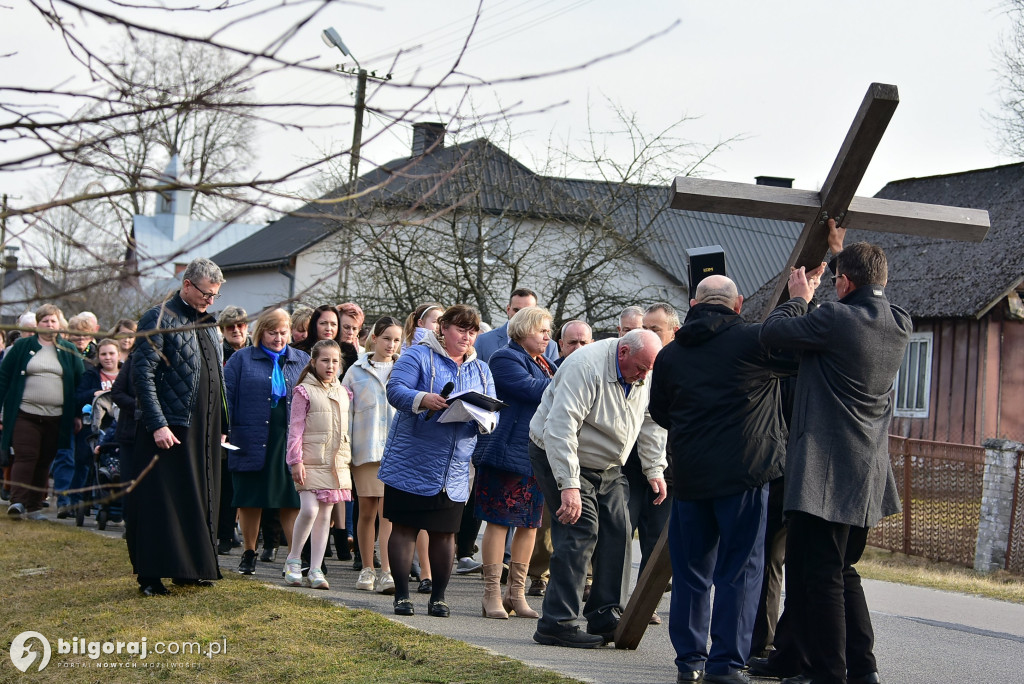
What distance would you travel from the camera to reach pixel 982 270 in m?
23.6

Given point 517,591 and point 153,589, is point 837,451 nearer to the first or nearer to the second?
point 517,591

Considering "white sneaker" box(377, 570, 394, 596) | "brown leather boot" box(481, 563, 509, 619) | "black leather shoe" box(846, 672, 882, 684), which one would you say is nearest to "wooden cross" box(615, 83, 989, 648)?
"black leather shoe" box(846, 672, 882, 684)

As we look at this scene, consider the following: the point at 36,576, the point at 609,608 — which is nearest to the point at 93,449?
the point at 36,576

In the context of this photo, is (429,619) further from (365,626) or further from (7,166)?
(7,166)

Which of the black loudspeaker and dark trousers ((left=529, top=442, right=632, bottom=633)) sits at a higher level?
the black loudspeaker

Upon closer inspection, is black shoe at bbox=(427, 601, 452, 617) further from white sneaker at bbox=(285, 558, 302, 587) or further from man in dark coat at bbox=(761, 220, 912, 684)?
man in dark coat at bbox=(761, 220, 912, 684)

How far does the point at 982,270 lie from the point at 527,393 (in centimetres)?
1806

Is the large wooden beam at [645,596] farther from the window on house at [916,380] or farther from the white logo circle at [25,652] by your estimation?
the window on house at [916,380]

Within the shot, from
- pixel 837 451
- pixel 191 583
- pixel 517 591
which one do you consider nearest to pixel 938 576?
pixel 517 591

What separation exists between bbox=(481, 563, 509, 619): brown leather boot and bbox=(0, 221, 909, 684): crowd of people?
0.01 metres

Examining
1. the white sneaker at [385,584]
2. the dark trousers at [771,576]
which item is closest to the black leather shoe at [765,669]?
the dark trousers at [771,576]

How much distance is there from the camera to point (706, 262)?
7.46m

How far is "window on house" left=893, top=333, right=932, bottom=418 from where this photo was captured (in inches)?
974

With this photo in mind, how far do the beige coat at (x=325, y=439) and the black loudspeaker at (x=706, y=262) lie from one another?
3.15m
